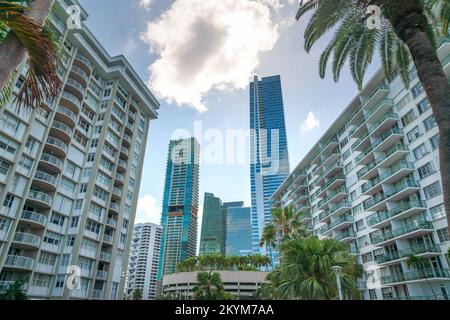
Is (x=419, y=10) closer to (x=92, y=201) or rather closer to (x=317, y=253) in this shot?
(x=317, y=253)

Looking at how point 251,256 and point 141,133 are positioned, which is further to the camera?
point 251,256

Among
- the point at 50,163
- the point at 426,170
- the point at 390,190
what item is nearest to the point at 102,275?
the point at 50,163

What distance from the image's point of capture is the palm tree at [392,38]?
7.87 m

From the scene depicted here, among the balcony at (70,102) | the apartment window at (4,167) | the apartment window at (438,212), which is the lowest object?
the apartment window at (438,212)

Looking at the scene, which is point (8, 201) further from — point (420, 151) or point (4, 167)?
point (420, 151)

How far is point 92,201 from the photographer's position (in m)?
45.1

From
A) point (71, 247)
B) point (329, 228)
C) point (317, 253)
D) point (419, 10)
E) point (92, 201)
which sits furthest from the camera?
point (329, 228)

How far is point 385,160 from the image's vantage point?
40688 millimetres

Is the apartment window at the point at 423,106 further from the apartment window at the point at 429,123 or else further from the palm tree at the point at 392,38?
the palm tree at the point at 392,38

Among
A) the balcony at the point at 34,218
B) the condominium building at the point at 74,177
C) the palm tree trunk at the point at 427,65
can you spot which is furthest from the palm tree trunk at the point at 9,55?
the balcony at the point at 34,218

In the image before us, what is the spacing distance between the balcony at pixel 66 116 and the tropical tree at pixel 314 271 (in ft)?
123

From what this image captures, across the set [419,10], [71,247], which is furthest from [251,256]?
[419,10]

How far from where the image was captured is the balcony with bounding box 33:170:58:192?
3795 centimetres

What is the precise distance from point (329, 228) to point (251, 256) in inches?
1025
